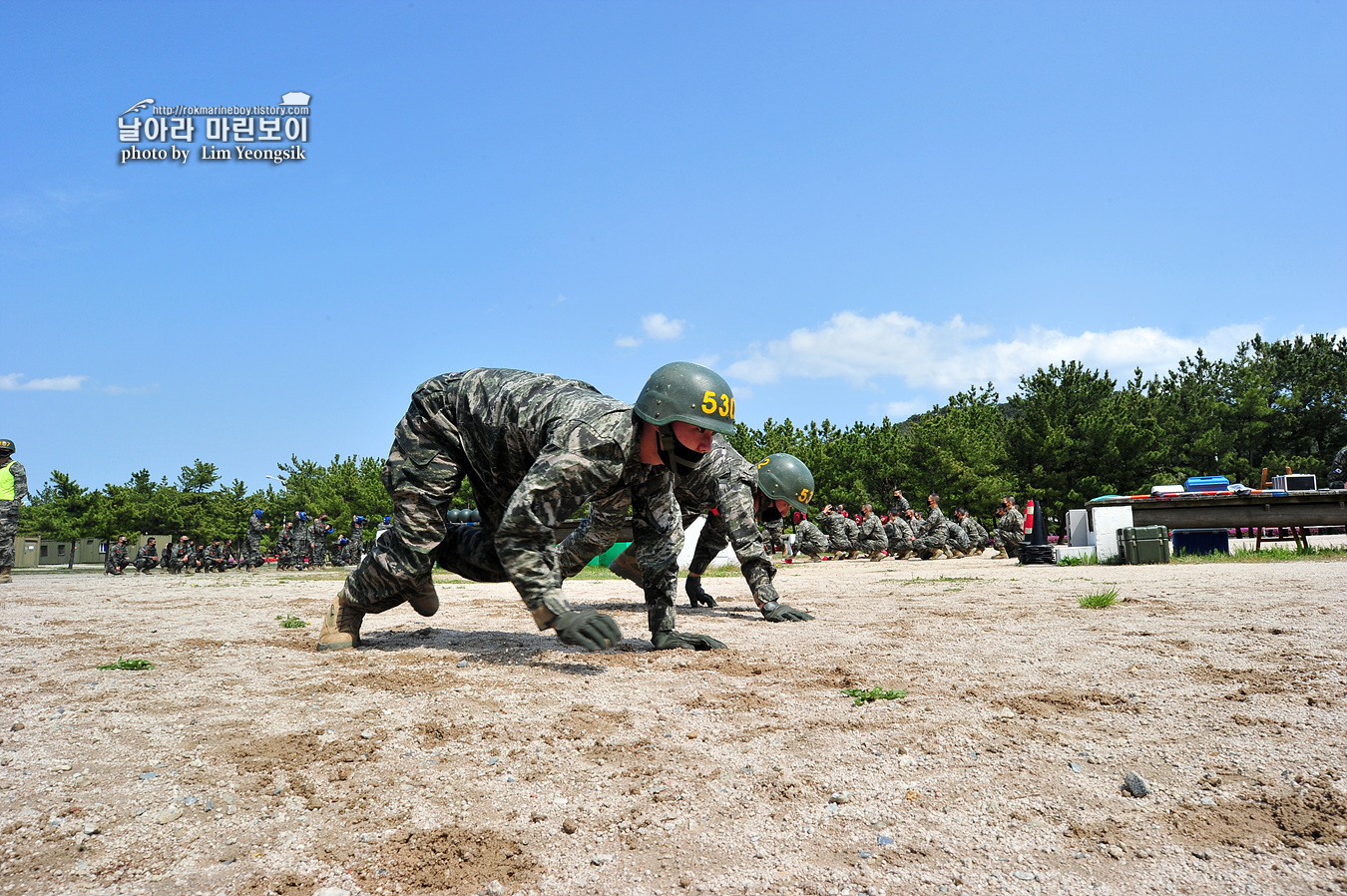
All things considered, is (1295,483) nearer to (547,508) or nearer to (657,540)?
(657,540)

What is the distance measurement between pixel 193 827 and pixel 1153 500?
15.7 metres

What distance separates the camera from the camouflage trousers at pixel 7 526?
13492 millimetres

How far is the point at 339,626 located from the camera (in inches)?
213

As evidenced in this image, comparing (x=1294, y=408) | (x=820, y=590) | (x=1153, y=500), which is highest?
(x=1294, y=408)

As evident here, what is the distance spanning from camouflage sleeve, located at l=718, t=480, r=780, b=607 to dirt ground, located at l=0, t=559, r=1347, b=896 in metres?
1.99

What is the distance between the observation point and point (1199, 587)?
8305 mm

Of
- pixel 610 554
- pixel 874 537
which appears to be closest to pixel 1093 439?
pixel 874 537

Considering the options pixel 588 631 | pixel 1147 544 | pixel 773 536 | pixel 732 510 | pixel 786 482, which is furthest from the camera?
pixel 773 536

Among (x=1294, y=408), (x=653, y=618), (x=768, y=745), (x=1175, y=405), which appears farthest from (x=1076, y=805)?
(x=1294, y=408)

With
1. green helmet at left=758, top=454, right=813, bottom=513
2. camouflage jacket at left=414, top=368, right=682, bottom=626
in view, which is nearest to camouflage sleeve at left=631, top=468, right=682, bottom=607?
camouflage jacket at left=414, top=368, right=682, bottom=626

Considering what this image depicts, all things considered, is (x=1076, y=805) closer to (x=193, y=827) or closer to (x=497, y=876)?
(x=497, y=876)

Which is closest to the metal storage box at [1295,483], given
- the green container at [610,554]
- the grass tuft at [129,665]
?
the green container at [610,554]

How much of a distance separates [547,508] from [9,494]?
14.1m

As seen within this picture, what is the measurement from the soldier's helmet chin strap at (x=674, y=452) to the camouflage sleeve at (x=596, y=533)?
82 centimetres
